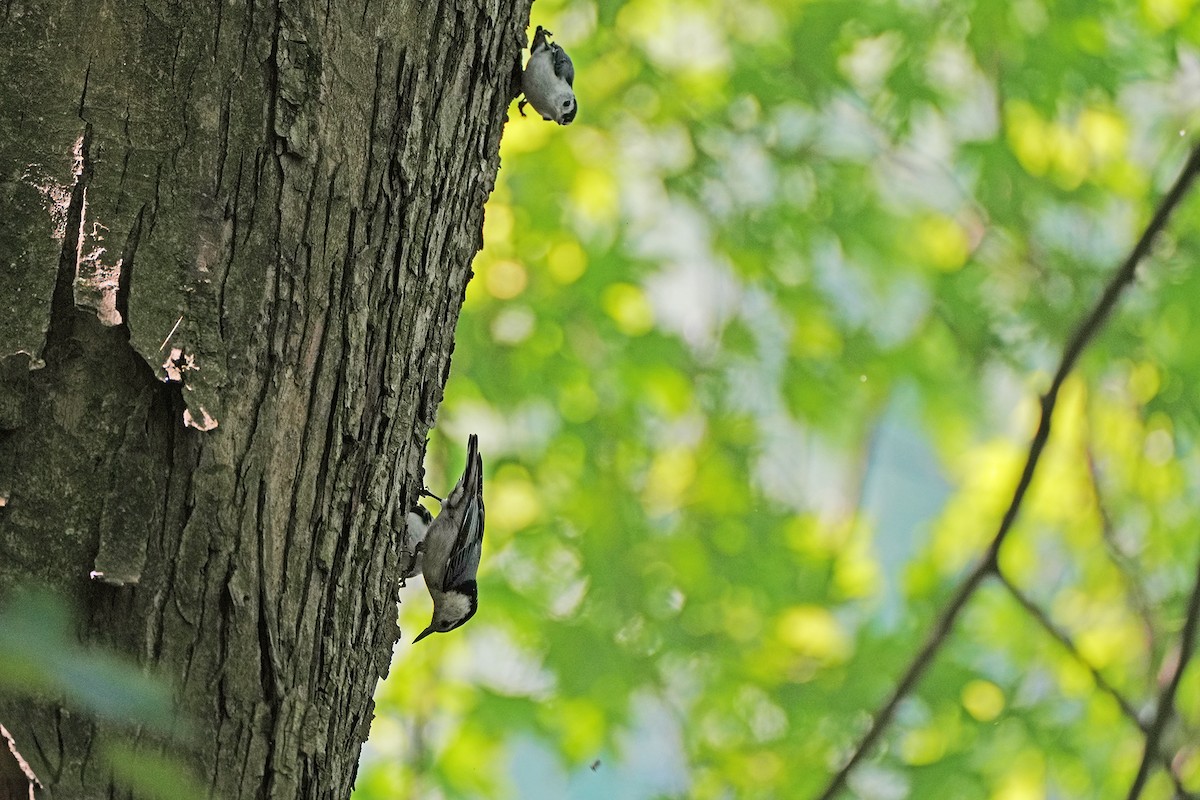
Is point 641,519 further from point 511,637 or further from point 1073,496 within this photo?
point 1073,496

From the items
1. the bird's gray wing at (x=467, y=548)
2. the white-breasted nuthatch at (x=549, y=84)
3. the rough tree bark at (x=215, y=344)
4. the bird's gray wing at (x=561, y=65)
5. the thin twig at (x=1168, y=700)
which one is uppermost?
the bird's gray wing at (x=561, y=65)

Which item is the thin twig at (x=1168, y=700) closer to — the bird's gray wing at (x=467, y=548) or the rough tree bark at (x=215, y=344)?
the bird's gray wing at (x=467, y=548)

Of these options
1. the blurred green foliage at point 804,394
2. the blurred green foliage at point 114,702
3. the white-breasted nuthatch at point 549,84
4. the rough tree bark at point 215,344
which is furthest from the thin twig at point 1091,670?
the blurred green foliage at point 114,702

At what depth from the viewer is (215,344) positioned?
1021mm

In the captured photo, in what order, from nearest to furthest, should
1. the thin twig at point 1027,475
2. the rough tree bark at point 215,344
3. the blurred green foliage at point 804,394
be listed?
the rough tree bark at point 215,344 < the thin twig at point 1027,475 < the blurred green foliage at point 804,394

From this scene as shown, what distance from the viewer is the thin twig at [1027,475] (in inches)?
102

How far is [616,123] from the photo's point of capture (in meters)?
3.46

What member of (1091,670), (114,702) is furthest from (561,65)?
(1091,670)

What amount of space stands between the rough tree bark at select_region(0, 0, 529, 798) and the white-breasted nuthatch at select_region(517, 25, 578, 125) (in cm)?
78

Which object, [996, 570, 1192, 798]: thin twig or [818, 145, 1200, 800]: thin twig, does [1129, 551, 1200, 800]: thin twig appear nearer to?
[996, 570, 1192, 798]: thin twig

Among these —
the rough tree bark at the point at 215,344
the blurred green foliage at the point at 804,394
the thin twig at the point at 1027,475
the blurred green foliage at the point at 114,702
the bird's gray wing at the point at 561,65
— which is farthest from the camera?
the blurred green foliage at the point at 804,394

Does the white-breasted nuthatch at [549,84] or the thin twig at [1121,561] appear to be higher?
the white-breasted nuthatch at [549,84]

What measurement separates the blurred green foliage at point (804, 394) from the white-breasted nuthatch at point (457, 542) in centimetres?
110

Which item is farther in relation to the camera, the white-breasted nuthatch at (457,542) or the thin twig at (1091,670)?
the thin twig at (1091,670)
